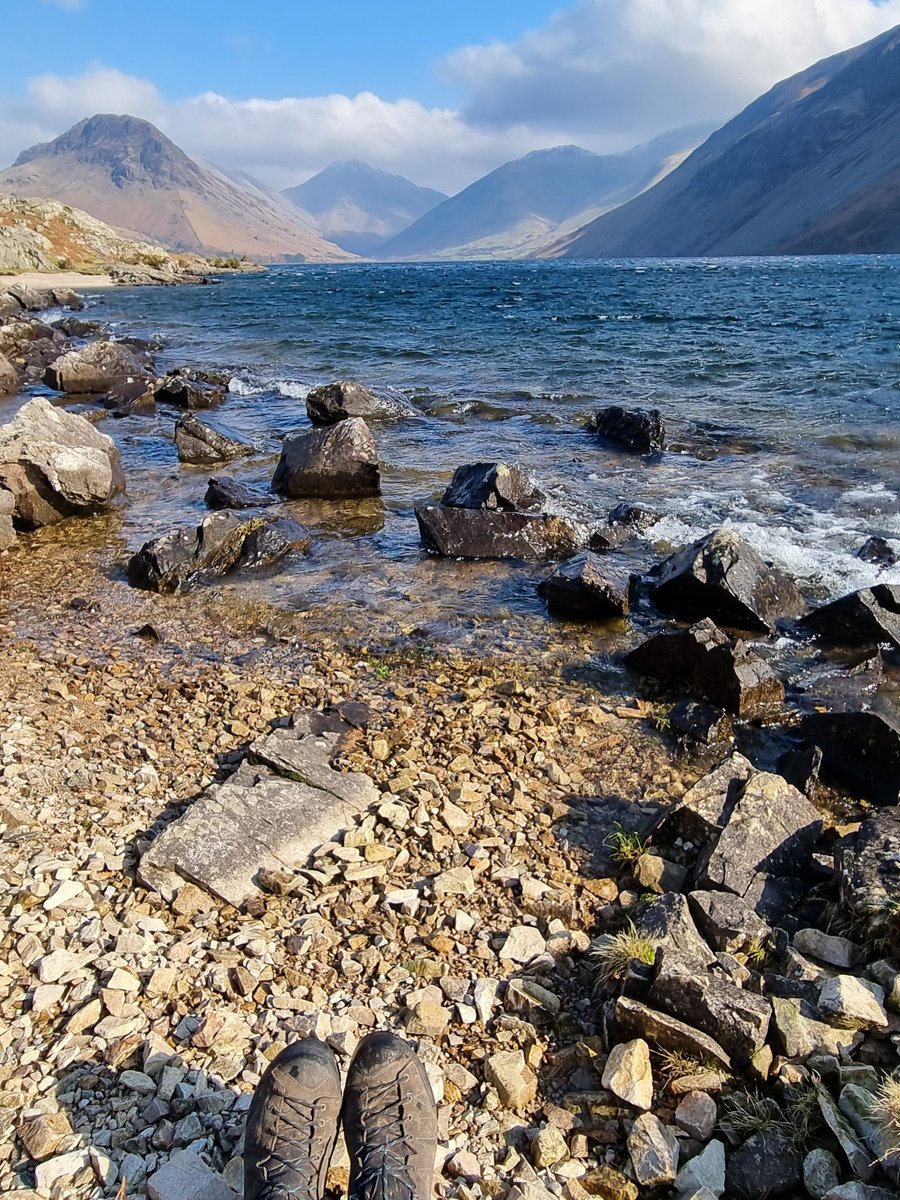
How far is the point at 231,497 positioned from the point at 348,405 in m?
7.23

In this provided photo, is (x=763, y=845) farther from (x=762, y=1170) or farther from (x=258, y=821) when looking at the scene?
(x=258, y=821)

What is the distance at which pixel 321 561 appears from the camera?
11.5 meters

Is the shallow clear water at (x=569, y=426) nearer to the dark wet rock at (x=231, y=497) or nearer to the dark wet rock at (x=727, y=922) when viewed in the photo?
the dark wet rock at (x=231, y=497)

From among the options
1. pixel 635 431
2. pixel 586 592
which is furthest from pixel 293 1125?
pixel 635 431

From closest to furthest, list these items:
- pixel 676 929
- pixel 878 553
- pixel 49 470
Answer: pixel 676 929 < pixel 878 553 < pixel 49 470

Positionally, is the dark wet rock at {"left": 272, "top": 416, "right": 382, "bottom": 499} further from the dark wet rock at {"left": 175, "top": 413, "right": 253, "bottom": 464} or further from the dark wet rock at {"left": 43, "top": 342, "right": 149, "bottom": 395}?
the dark wet rock at {"left": 43, "top": 342, "right": 149, "bottom": 395}

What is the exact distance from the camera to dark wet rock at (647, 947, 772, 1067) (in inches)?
148

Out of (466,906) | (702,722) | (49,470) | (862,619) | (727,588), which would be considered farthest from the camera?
(49,470)

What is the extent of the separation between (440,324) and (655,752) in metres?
40.8

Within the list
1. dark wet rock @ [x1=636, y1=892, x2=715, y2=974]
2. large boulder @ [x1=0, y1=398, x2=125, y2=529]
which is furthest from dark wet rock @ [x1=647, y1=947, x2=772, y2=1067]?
large boulder @ [x1=0, y1=398, x2=125, y2=529]

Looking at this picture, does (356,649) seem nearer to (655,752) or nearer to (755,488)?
(655,752)

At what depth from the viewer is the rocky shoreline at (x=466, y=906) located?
3.51 m

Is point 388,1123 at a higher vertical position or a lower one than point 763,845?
higher

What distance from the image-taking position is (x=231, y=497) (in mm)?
13688
